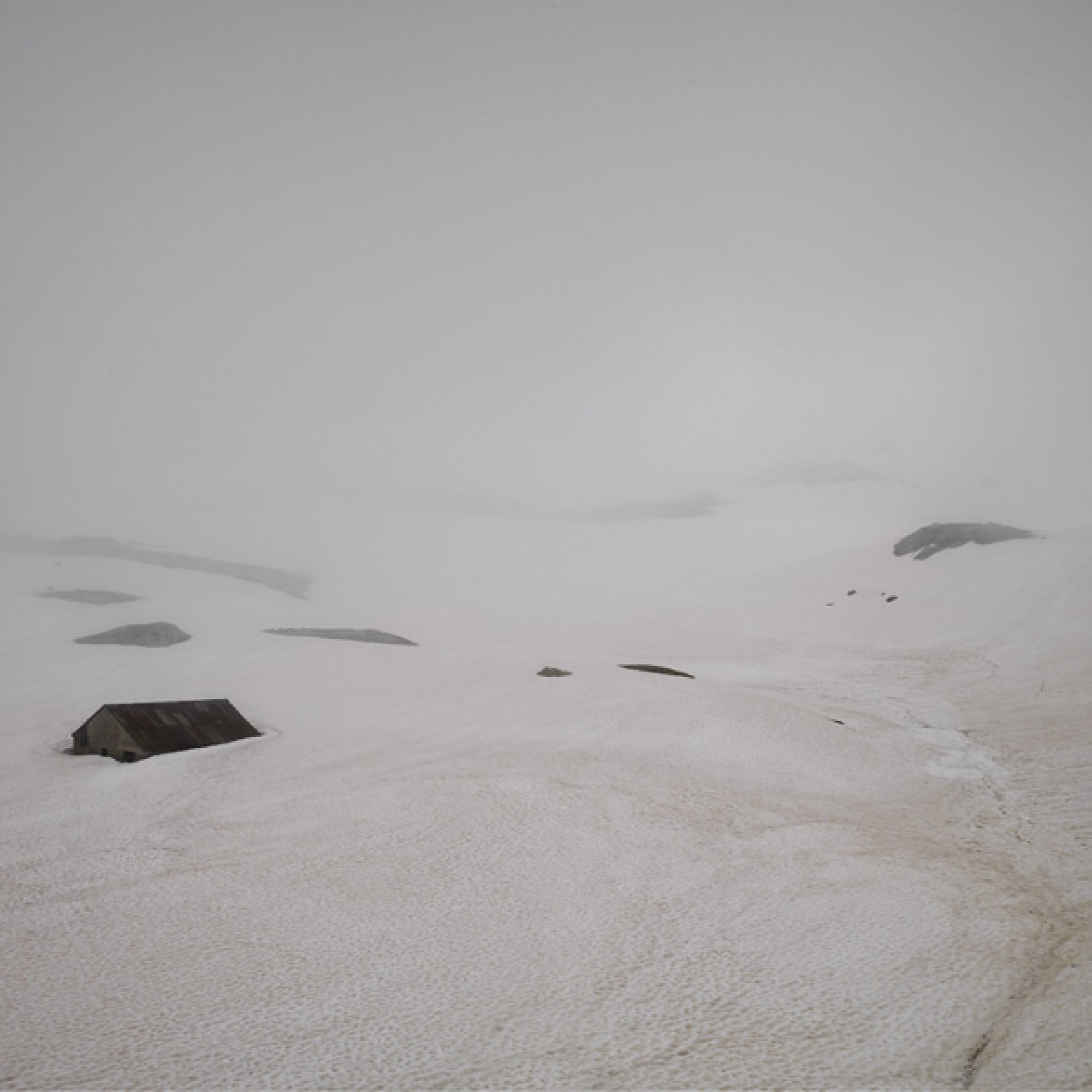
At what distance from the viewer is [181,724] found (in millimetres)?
26812

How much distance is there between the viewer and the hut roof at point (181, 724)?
2520 cm

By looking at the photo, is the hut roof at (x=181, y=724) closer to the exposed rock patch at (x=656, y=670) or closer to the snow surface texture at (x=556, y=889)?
the snow surface texture at (x=556, y=889)

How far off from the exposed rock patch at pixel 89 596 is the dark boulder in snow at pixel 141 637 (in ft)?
69.1

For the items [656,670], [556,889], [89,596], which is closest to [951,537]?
[656,670]

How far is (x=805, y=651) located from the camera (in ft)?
177

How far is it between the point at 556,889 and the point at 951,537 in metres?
79.0

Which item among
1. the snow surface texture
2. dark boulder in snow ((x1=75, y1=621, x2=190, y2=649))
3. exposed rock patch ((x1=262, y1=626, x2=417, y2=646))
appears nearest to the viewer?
the snow surface texture

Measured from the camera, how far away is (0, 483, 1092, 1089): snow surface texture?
8.24 meters

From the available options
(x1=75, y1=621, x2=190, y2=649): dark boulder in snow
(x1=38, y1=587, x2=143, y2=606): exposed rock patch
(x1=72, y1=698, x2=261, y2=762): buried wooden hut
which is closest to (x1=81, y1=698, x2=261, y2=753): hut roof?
(x1=72, y1=698, x2=261, y2=762): buried wooden hut

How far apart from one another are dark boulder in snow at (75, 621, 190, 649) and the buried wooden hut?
2635cm

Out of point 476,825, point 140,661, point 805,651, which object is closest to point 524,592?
point 805,651

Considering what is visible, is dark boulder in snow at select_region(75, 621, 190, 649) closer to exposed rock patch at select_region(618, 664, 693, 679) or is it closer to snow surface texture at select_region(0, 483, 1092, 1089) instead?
snow surface texture at select_region(0, 483, 1092, 1089)

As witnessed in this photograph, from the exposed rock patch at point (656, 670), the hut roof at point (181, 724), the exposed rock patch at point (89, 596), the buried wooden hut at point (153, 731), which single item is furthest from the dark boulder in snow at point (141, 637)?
the exposed rock patch at point (656, 670)

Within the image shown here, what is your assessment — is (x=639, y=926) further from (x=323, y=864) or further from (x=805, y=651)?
(x=805, y=651)
